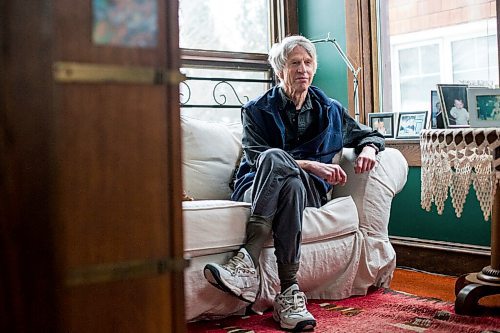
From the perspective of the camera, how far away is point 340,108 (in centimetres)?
276

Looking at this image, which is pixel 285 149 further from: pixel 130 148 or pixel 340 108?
pixel 130 148

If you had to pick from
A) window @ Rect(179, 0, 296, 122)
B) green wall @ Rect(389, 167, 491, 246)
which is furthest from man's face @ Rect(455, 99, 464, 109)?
window @ Rect(179, 0, 296, 122)

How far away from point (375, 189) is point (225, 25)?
5.13ft

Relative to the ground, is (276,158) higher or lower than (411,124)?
lower

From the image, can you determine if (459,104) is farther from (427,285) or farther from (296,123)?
(427,285)

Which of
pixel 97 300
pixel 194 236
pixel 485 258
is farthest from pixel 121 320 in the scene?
pixel 485 258

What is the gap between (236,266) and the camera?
2.21m

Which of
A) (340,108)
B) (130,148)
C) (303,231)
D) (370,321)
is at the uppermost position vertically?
(340,108)

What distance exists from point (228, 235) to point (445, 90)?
99cm

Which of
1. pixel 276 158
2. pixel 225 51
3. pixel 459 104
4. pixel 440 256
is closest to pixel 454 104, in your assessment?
pixel 459 104

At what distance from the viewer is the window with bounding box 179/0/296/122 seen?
11.8 feet

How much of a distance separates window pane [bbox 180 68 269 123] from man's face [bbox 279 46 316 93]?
98cm

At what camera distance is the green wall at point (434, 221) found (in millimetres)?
2980

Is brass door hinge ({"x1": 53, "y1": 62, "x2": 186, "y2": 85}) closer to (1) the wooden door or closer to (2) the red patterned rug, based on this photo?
(1) the wooden door
